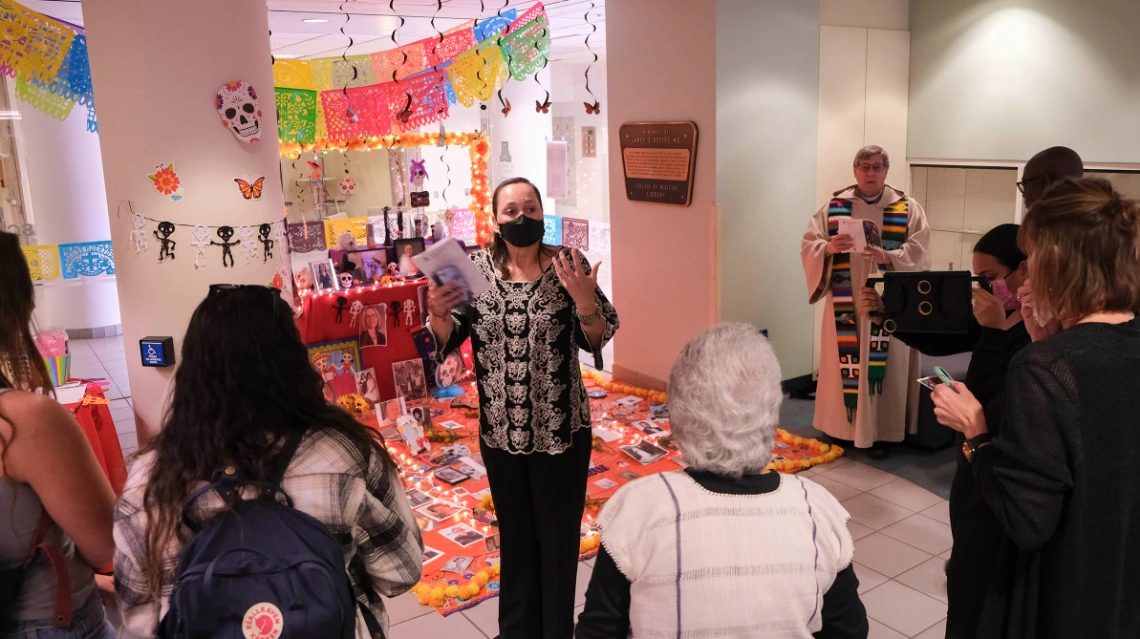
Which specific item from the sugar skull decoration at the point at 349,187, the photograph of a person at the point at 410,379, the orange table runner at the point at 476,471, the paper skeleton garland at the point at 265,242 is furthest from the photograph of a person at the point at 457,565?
the sugar skull decoration at the point at 349,187

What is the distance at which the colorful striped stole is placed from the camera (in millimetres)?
4641

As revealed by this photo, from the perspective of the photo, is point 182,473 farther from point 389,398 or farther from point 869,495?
point 389,398

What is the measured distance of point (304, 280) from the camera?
19.0ft

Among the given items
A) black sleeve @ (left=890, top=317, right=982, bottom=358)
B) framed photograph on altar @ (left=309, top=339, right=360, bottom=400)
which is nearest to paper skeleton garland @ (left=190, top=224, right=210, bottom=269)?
framed photograph on altar @ (left=309, top=339, right=360, bottom=400)

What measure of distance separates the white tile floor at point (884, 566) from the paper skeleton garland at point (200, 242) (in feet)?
5.83

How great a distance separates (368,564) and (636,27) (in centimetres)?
488

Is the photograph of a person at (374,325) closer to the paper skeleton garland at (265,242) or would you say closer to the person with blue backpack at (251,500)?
the paper skeleton garland at (265,242)

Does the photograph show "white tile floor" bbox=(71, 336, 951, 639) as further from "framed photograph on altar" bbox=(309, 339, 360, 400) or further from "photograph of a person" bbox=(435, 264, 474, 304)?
"framed photograph on altar" bbox=(309, 339, 360, 400)

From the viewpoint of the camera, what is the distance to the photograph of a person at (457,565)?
3678 mm

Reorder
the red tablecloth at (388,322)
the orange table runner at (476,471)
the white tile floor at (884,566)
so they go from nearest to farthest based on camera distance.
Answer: the white tile floor at (884,566), the orange table runner at (476,471), the red tablecloth at (388,322)

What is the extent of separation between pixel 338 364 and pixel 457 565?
8.48ft

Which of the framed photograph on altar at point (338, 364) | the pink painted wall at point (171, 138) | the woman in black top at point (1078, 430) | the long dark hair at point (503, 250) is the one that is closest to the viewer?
the woman in black top at point (1078, 430)

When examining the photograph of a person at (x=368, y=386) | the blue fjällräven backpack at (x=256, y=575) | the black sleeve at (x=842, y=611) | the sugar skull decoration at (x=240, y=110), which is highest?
the sugar skull decoration at (x=240, y=110)

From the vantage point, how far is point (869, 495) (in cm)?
436
